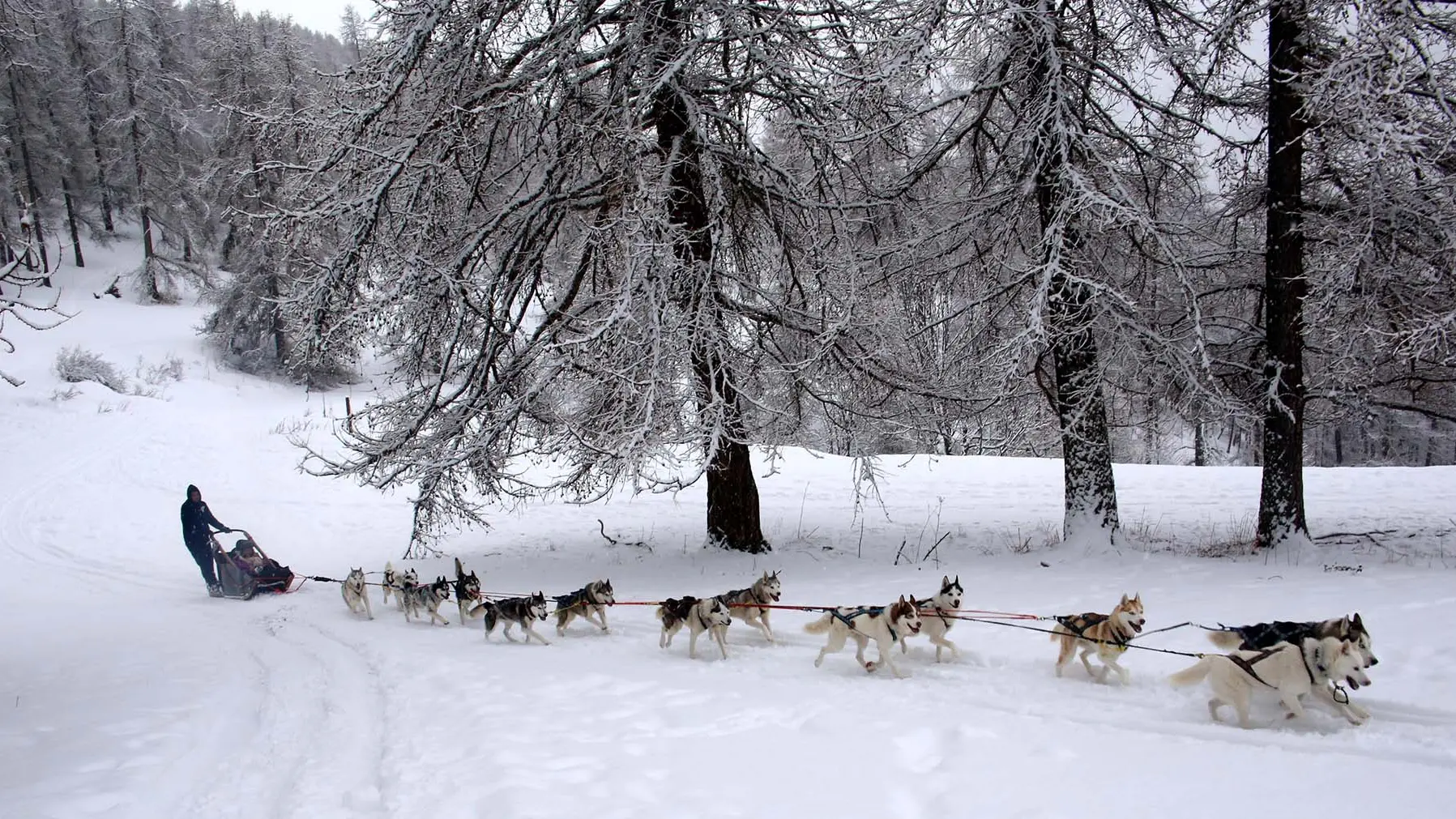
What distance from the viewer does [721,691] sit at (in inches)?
230

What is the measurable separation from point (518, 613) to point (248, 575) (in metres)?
6.20

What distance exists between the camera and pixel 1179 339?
28.1 ft

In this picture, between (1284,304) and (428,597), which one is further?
(1284,304)

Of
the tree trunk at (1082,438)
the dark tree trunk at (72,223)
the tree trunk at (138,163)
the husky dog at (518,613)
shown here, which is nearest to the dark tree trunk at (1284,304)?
the tree trunk at (1082,438)

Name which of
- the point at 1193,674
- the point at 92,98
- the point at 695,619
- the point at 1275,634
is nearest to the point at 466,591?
the point at 695,619

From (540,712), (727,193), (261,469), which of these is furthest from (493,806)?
(261,469)

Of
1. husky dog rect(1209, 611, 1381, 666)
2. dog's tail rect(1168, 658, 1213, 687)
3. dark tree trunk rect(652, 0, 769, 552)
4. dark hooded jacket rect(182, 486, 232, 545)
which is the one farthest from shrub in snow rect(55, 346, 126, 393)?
husky dog rect(1209, 611, 1381, 666)

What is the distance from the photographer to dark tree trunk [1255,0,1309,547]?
9.29 meters

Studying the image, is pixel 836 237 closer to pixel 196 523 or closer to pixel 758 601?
pixel 758 601

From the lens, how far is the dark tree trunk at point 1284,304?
9.29 m

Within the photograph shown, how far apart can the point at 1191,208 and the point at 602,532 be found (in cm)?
1014

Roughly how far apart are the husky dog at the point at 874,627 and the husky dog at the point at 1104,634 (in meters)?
1.02

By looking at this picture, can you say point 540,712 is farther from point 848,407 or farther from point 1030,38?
point 1030,38

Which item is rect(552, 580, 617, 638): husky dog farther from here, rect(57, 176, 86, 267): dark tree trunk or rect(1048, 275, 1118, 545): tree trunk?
rect(57, 176, 86, 267): dark tree trunk
